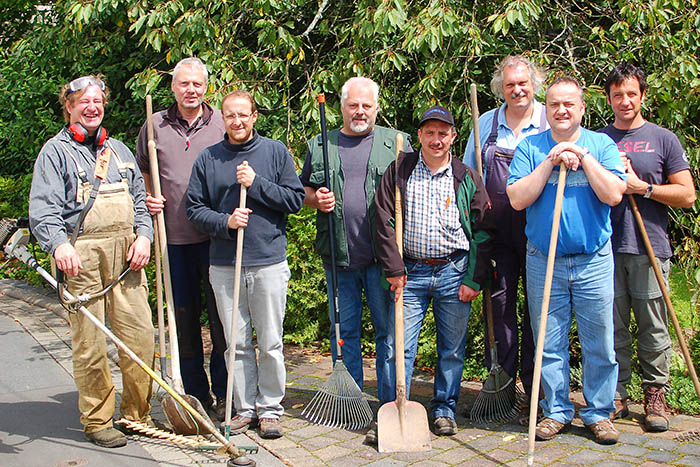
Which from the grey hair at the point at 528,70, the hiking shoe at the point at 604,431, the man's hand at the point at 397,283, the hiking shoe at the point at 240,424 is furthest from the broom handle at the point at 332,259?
the hiking shoe at the point at 604,431

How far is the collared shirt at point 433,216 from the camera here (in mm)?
4602

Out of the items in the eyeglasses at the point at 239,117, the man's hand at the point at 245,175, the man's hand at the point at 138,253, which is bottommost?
the man's hand at the point at 138,253

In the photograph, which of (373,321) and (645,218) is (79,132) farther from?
(645,218)

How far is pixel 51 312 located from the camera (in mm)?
8539

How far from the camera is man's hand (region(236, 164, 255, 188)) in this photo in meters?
4.53

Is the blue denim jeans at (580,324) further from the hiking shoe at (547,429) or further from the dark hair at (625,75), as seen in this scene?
the dark hair at (625,75)

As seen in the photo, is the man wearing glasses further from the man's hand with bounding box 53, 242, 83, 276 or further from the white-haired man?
the white-haired man

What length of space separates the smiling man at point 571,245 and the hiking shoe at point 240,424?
1830mm

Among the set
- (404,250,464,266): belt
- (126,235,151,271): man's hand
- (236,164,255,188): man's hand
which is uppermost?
(236,164,255,188): man's hand

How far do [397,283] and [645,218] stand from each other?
1.63 meters

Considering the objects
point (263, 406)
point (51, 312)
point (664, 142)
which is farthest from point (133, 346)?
point (51, 312)

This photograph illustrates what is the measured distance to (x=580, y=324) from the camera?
462 cm

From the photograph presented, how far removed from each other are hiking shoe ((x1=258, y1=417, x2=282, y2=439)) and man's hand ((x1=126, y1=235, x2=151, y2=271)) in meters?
1.28

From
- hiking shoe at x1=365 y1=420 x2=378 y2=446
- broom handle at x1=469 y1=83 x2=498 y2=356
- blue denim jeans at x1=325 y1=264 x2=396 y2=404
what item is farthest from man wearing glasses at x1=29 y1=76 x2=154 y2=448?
broom handle at x1=469 y1=83 x2=498 y2=356
